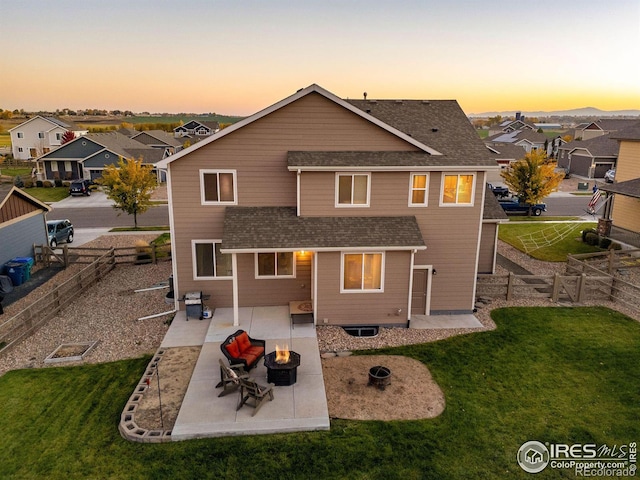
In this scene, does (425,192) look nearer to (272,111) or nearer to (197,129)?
(272,111)

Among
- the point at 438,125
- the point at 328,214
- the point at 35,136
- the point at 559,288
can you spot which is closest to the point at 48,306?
the point at 328,214

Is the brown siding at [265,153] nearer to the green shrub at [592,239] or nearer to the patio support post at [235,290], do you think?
the patio support post at [235,290]

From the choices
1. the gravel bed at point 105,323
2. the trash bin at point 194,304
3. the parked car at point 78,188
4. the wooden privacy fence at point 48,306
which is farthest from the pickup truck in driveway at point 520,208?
the parked car at point 78,188

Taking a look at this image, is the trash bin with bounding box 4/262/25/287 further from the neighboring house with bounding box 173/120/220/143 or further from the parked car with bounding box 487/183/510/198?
the neighboring house with bounding box 173/120/220/143

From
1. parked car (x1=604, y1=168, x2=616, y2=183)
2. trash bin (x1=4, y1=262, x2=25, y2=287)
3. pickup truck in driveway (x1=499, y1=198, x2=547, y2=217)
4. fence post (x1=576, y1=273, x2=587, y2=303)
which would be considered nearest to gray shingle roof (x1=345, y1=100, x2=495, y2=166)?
fence post (x1=576, y1=273, x2=587, y2=303)

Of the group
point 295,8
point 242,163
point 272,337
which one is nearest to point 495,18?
point 295,8
